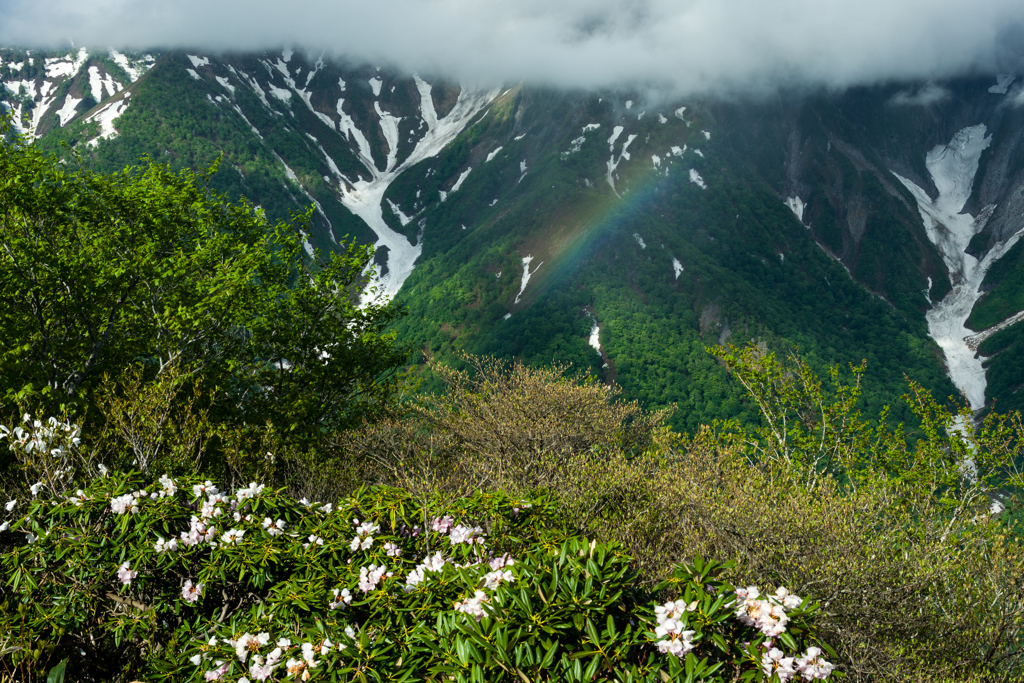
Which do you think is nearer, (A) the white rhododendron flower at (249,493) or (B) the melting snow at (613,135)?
(A) the white rhododendron flower at (249,493)

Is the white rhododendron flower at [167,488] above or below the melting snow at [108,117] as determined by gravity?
below

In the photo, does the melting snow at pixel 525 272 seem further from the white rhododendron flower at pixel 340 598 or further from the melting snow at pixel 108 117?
the melting snow at pixel 108 117

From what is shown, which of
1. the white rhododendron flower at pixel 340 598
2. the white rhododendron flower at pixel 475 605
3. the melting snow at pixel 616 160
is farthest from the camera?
the melting snow at pixel 616 160

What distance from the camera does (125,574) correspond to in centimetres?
586

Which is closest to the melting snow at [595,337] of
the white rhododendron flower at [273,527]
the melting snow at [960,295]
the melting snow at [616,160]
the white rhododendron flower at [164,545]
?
the melting snow at [616,160]

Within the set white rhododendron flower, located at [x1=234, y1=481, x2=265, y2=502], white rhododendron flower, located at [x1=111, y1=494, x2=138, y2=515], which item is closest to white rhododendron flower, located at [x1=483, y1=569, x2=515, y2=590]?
white rhododendron flower, located at [x1=234, y1=481, x2=265, y2=502]

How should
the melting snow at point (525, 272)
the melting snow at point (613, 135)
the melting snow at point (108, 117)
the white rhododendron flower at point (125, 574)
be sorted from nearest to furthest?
the white rhododendron flower at point (125, 574)
the melting snow at point (525, 272)
the melting snow at point (108, 117)
the melting snow at point (613, 135)

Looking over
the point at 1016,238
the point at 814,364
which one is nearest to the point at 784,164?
the point at 1016,238

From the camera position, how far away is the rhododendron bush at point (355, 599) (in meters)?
4.52

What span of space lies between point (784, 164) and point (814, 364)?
111 m

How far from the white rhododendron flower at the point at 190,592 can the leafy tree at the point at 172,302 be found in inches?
263

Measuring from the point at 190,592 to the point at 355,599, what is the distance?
1788mm

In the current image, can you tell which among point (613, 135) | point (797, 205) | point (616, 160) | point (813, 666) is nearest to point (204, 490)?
A: point (813, 666)

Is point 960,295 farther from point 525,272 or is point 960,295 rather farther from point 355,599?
point 355,599
